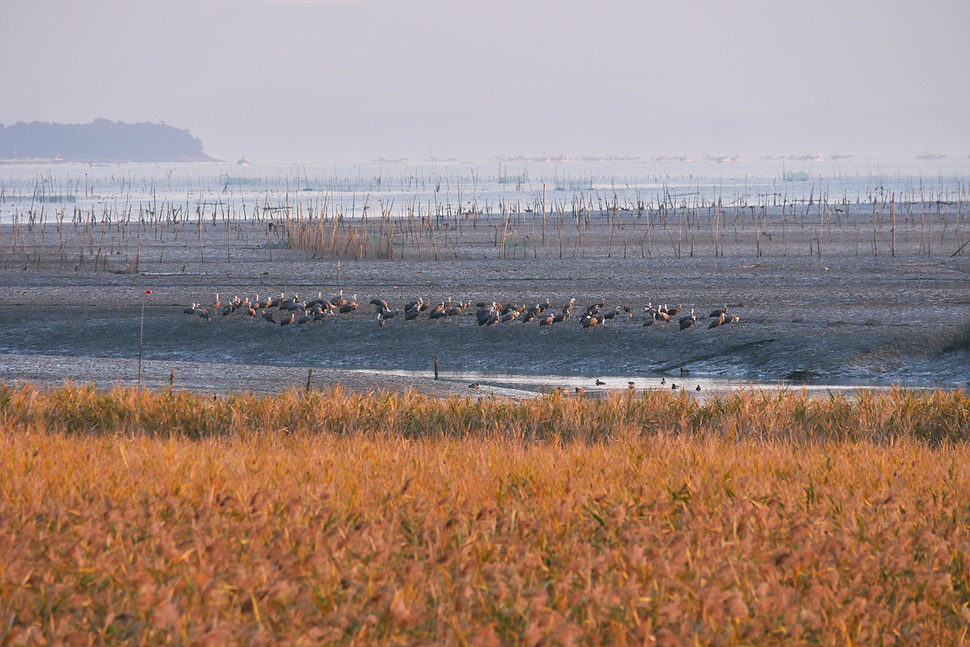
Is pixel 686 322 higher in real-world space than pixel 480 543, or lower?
higher

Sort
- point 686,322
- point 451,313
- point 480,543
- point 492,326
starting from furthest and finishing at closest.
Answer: point 451,313, point 492,326, point 686,322, point 480,543

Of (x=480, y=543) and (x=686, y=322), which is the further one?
(x=686, y=322)

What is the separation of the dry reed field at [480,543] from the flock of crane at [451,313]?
52.3 ft

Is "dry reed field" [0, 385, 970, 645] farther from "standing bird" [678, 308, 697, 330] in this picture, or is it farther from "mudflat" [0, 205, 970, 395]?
"standing bird" [678, 308, 697, 330]

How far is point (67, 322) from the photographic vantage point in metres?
29.9

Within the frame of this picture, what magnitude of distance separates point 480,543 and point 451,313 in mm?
22033

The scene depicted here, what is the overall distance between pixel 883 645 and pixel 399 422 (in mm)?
8670

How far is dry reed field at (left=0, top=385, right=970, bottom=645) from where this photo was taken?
5359mm

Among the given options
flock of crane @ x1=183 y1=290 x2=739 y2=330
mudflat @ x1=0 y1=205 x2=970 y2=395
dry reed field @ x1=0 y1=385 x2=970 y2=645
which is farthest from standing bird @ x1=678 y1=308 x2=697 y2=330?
dry reed field @ x1=0 y1=385 x2=970 y2=645

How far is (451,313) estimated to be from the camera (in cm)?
2847

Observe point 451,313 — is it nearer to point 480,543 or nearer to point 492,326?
point 492,326

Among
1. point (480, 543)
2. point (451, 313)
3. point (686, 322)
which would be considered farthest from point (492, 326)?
point (480, 543)

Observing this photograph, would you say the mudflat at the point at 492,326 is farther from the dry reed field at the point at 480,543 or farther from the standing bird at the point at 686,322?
the dry reed field at the point at 480,543

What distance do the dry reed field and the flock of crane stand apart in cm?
1593
